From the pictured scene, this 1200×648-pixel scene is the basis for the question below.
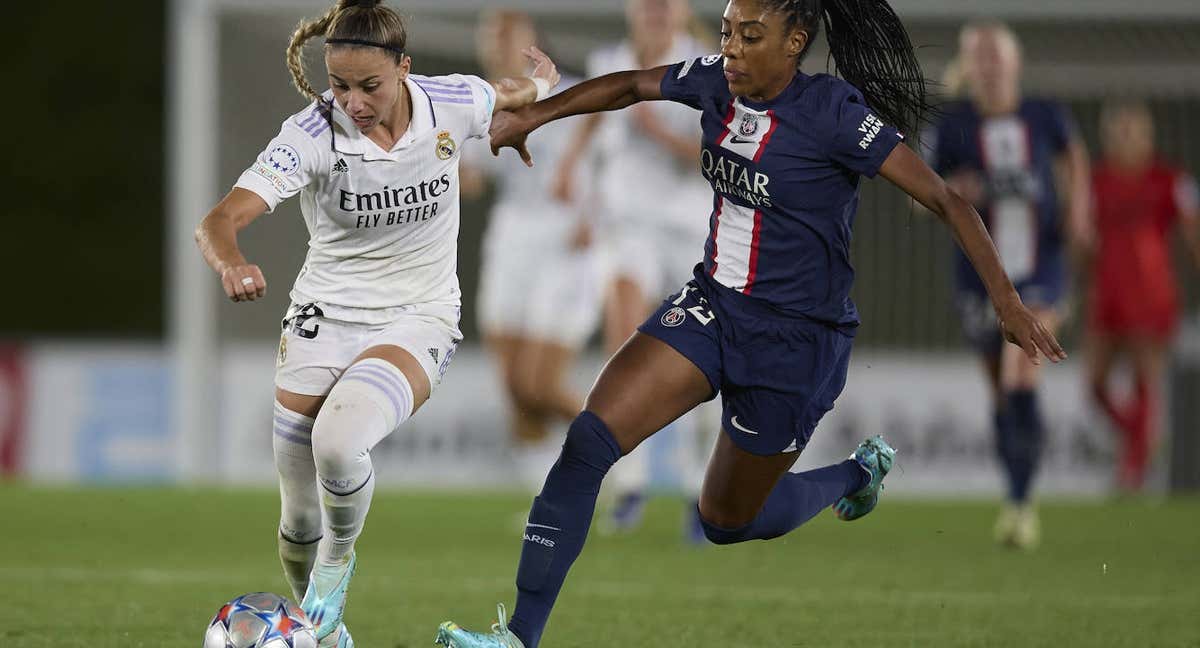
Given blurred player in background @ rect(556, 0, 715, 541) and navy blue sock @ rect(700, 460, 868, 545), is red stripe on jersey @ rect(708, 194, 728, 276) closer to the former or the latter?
navy blue sock @ rect(700, 460, 868, 545)

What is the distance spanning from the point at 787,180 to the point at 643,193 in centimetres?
522

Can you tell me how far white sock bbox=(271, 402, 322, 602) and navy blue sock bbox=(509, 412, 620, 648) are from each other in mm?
780

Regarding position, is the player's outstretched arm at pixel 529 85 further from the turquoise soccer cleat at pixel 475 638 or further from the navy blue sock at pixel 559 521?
the turquoise soccer cleat at pixel 475 638

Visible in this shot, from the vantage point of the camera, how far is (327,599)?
551 cm

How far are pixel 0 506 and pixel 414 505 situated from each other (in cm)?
256

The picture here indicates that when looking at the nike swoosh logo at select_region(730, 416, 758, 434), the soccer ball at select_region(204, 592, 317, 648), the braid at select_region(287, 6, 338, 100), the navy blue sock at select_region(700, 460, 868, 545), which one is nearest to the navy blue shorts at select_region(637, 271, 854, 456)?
the nike swoosh logo at select_region(730, 416, 758, 434)

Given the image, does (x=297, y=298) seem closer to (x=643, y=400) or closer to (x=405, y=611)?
(x=643, y=400)

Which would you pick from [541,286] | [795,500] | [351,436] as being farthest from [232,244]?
[541,286]

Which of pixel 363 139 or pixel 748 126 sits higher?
pixel 748 126

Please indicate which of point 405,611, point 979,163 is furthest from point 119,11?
point 405,611

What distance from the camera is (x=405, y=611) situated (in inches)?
270

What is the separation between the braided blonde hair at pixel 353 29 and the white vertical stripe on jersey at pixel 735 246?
3.59 feet

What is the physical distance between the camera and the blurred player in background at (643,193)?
394 inches

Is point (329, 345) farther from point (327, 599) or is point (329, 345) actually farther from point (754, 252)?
point (754, 252)
